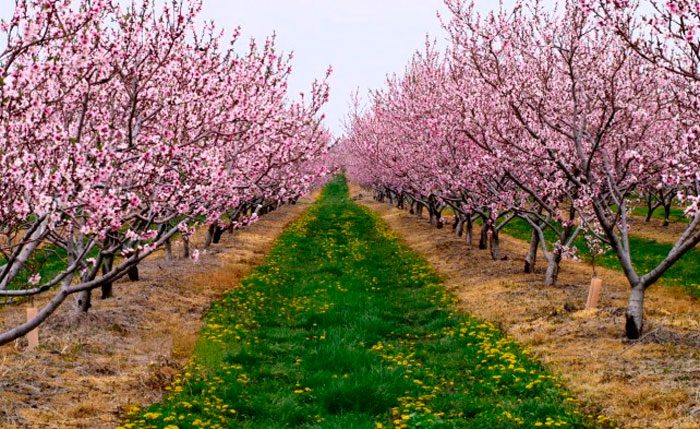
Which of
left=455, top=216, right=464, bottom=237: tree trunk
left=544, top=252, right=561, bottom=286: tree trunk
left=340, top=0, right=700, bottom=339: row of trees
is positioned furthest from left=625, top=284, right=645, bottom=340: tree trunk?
left=455, top=216, right=464, bottom=237: tree trunk

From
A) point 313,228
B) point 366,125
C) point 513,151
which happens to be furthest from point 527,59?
point 366,125

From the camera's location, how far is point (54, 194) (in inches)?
299

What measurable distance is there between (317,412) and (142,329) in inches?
232

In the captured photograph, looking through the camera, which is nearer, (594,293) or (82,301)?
(82,301)

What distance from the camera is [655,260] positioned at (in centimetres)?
2464

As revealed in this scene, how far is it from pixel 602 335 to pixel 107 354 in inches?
378

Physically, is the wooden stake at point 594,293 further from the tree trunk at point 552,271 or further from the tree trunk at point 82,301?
the tree trunk at point 82,301

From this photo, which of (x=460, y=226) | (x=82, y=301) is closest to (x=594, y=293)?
(x=82, y=301)

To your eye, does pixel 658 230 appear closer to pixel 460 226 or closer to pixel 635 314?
pixel 460 226

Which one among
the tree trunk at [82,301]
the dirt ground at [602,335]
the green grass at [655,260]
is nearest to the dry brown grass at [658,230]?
the green grass at [655,260]

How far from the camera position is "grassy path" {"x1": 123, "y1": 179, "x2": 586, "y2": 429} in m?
9.05

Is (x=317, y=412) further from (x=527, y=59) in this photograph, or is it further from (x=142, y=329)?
(x=527, y=59)

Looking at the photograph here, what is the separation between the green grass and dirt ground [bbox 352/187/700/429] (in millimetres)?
1450

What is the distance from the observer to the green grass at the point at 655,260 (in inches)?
804
